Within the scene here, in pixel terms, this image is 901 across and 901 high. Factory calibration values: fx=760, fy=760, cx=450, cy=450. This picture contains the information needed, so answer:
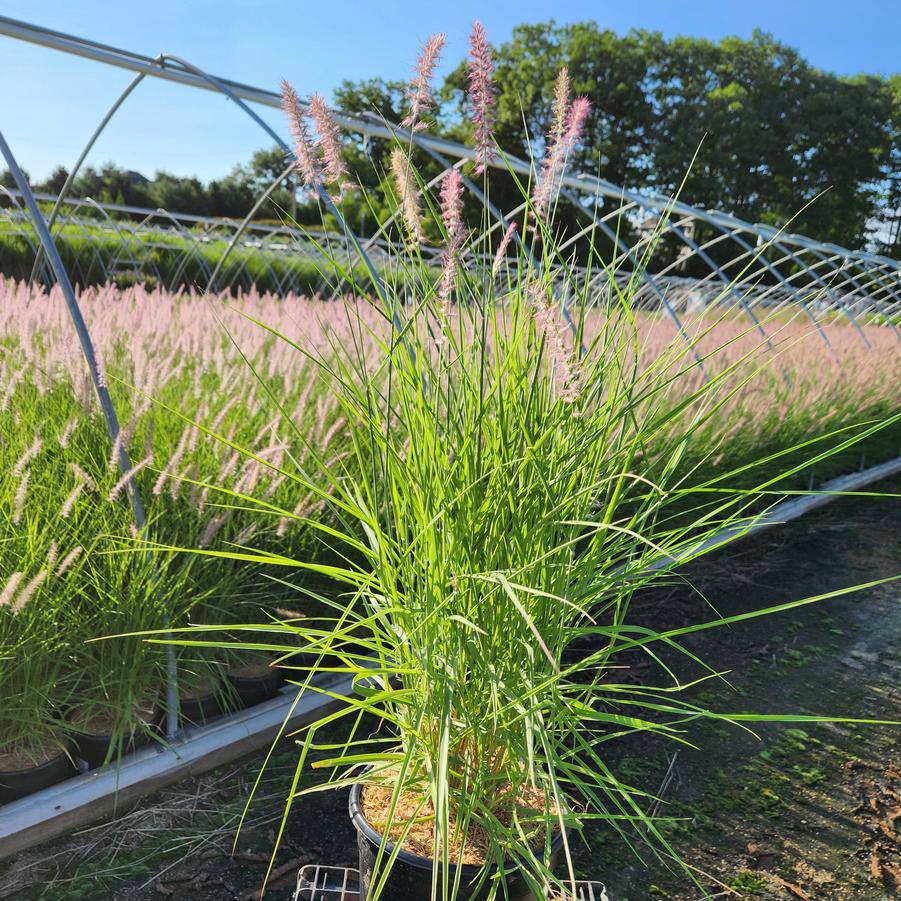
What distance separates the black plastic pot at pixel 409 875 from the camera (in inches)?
50.9

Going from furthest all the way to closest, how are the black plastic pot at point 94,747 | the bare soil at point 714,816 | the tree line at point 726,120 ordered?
the tree line at point 726,120, the black plastic pot at point 94,747, the bare soil at point 714,816

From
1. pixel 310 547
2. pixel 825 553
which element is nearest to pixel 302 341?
pixel 310 547

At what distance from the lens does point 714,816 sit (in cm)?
215

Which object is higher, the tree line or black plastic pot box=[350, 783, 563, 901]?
the tree line

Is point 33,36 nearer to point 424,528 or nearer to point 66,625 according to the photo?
point 66,625

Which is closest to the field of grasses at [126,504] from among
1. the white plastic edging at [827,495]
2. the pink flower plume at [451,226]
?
the pink flower plume at [451,226]

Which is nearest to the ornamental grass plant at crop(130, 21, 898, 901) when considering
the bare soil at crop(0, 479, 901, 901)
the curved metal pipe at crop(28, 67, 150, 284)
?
the bare soil at crop(0, 479, 901, 901)

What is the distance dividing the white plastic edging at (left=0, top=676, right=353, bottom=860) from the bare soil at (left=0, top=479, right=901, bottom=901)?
0.14 ft

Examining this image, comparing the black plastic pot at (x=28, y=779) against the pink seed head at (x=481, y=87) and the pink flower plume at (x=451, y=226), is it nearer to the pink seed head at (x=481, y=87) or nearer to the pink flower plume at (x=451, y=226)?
the pink flower plume at (x=451, y=226)

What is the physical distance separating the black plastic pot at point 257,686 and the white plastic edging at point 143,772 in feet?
0.15

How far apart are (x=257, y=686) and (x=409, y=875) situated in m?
1.21

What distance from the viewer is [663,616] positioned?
11.2 ft

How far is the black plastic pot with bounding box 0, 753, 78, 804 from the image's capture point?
6.14 feet

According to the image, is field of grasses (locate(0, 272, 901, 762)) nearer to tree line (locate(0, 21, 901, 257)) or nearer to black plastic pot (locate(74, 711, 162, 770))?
black plastic pot (locate(74, 711, 162, 770))
